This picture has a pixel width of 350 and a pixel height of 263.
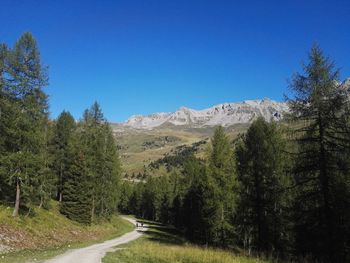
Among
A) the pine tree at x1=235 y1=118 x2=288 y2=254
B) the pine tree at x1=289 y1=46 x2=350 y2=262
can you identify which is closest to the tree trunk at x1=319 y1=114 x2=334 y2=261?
the pine tree at x1=289 y1=46 x2=350 y2=262

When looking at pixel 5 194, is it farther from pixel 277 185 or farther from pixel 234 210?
pixel 277 185

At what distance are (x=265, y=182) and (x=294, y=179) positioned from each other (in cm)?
259

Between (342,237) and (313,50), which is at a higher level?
(313,50)

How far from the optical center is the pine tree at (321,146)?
20853 millimetres

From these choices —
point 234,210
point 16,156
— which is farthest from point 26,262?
point 234,210

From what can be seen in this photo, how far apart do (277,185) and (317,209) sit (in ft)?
27.8

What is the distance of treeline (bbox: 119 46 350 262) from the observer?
21031mm

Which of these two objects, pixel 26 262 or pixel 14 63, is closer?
pixel 26 262

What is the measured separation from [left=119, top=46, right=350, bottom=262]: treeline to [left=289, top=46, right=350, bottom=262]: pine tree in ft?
0.19

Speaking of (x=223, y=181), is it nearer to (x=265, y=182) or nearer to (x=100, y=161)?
(x=265, y=182)

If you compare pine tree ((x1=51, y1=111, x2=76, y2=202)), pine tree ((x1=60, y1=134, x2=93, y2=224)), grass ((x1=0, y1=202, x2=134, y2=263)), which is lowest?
grass ((x1=0, y1=202, x2=134, y2=263))

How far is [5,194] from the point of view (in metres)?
37.2

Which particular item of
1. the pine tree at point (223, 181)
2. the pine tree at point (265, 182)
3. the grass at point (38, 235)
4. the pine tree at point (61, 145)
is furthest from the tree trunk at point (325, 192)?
the pine tree at point (61, 145)

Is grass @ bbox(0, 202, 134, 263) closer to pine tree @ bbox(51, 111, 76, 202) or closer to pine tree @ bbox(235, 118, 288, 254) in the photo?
pine tree @ bbox(235, 118, 288, 254)
